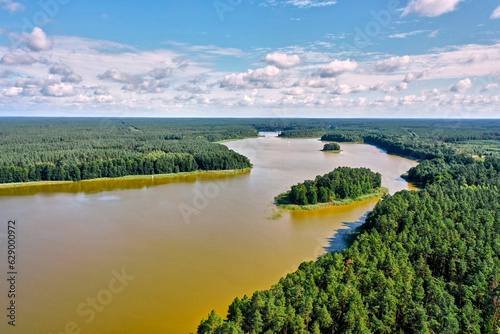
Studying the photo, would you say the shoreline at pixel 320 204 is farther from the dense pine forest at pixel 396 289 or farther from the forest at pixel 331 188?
the dense pine forest at pixel 396 289

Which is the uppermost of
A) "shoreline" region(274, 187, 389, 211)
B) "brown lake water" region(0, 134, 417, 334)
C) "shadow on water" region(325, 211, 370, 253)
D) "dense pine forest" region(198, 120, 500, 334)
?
"dense pine forest" region(198, 120, 500, 334)

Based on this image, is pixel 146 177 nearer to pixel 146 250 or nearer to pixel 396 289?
pixel 146 250

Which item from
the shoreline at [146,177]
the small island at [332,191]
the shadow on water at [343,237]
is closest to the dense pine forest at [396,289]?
the shadow on water at [343,237]

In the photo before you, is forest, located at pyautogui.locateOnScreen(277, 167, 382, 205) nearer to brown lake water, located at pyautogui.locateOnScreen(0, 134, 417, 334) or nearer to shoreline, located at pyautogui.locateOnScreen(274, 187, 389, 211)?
shoreline, located at pyautogui.locateOnScreen(274, 187, 389, 211)

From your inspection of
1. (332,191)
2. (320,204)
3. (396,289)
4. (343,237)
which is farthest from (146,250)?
(332,191)

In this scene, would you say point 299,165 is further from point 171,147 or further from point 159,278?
point 159,278

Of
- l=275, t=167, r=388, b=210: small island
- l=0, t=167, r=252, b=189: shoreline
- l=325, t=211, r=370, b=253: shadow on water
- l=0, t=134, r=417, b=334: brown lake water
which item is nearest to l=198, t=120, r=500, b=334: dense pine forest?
l=325, t=211, r=370, b=253: shadow on water

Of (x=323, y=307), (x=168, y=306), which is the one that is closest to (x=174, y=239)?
(x=168, y=306)
